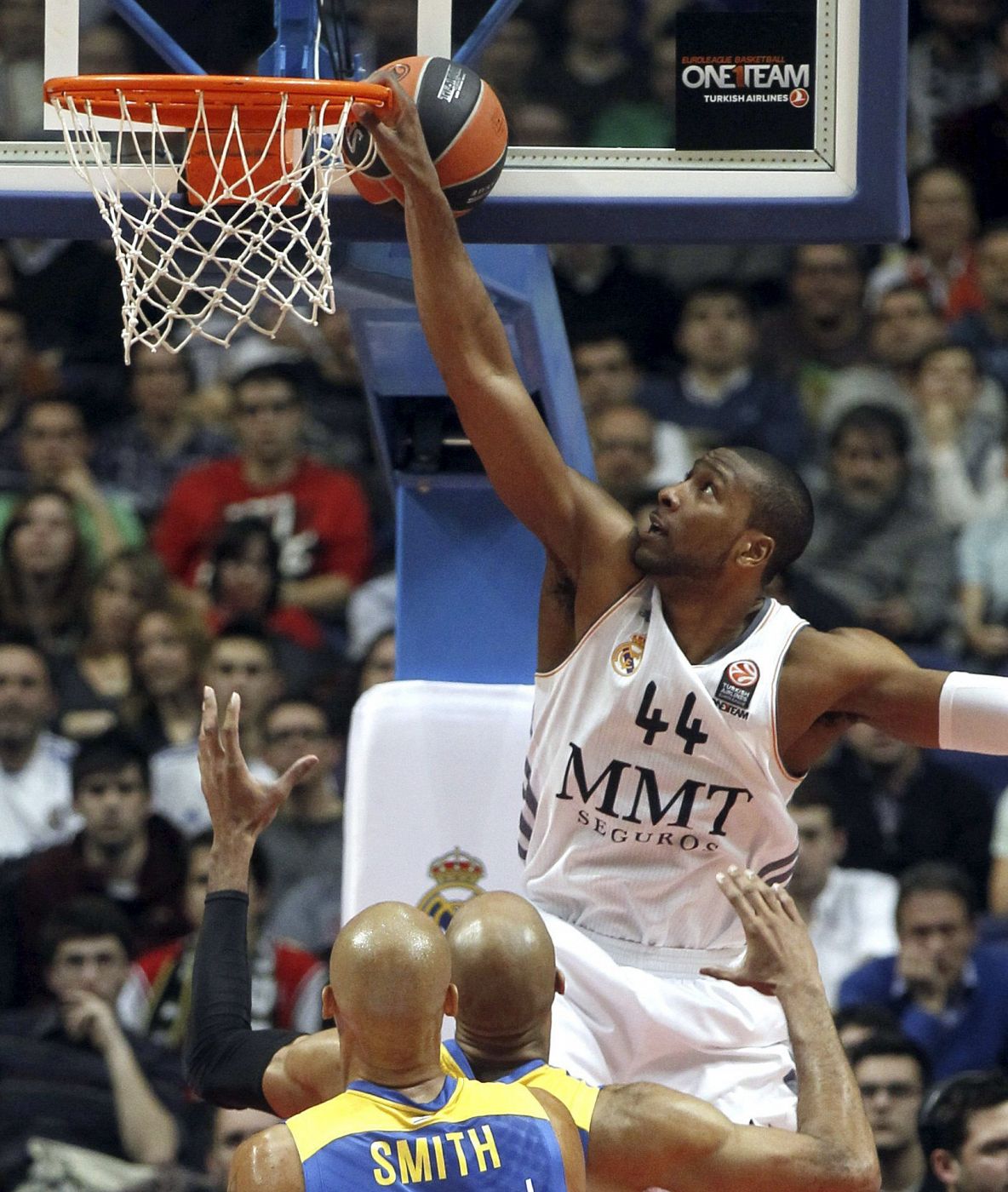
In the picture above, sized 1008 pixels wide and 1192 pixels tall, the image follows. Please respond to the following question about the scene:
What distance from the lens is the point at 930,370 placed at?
294 inches

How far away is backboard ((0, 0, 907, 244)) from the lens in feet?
13.3

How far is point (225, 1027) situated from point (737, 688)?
1208 millimetres

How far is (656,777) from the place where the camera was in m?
3.95

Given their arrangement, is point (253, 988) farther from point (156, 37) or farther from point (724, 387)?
point (156, 37)

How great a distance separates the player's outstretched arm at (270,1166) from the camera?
9.23ft

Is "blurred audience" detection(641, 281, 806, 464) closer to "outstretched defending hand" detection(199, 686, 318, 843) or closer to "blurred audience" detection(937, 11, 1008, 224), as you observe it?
"blurred audience" detection(937, 11, 1008, 224)

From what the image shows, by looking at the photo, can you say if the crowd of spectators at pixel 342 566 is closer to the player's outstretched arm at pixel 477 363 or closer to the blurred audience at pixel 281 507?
the blurred audience at pixel 281 507

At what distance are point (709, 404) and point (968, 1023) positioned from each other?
2.71m

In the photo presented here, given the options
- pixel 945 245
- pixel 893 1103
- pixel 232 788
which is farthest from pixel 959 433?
pixel 232 788

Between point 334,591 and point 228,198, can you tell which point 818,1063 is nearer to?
point 228,198

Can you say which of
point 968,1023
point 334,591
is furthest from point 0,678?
point 968,1023

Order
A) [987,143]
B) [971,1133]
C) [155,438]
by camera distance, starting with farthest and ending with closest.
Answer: [987,143]
[155,438]
[971,1133]

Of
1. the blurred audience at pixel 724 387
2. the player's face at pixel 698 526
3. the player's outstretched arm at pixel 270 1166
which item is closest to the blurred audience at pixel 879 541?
the blurred audience at pixel 724 387

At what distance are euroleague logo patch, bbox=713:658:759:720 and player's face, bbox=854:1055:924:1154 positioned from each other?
2255 mm
